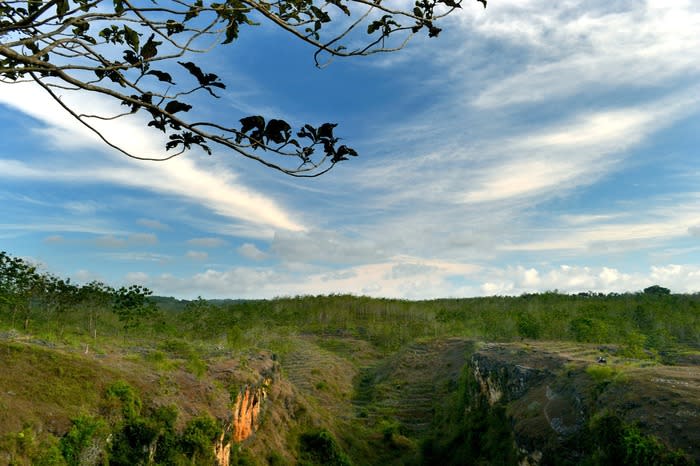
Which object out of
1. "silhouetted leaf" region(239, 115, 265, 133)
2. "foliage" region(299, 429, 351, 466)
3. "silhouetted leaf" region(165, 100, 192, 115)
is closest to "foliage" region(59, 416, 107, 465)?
"silhouetted leaf" region(165, 100, 192, 115)

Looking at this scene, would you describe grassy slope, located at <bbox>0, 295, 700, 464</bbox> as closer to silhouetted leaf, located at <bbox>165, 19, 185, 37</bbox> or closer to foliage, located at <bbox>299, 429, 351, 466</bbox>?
foliage, located at <bbox>299, 429, 351, 466</bbox>

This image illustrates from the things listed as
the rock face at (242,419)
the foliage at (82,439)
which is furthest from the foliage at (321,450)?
the foliage at (82,439)

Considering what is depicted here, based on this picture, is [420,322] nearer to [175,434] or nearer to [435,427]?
[435,427]

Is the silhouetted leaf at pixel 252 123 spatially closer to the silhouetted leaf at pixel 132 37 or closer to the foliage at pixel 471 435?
the silhouetted leaf at pixel 132 37

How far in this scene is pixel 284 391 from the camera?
23.5 m

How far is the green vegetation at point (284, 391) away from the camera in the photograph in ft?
35.2

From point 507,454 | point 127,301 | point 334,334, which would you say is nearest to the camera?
point 507,454

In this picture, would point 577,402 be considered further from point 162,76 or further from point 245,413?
point 162,76

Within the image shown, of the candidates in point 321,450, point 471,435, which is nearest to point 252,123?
point 321,450

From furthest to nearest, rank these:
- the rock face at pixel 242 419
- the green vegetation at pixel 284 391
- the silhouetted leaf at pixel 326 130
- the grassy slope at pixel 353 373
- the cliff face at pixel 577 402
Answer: the rock face at pixel 242 419 → the grassy slope at pixel 353 373 → the cliff face at pixel 577 402 → the green vegetation at pixel 284 391 → the silhouetted leaf at pixel 326 130

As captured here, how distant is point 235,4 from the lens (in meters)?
4.16

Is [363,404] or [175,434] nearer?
[175,434]

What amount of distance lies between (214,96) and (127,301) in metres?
33.8

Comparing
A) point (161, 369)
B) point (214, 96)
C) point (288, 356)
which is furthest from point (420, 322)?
point (214, 96)
